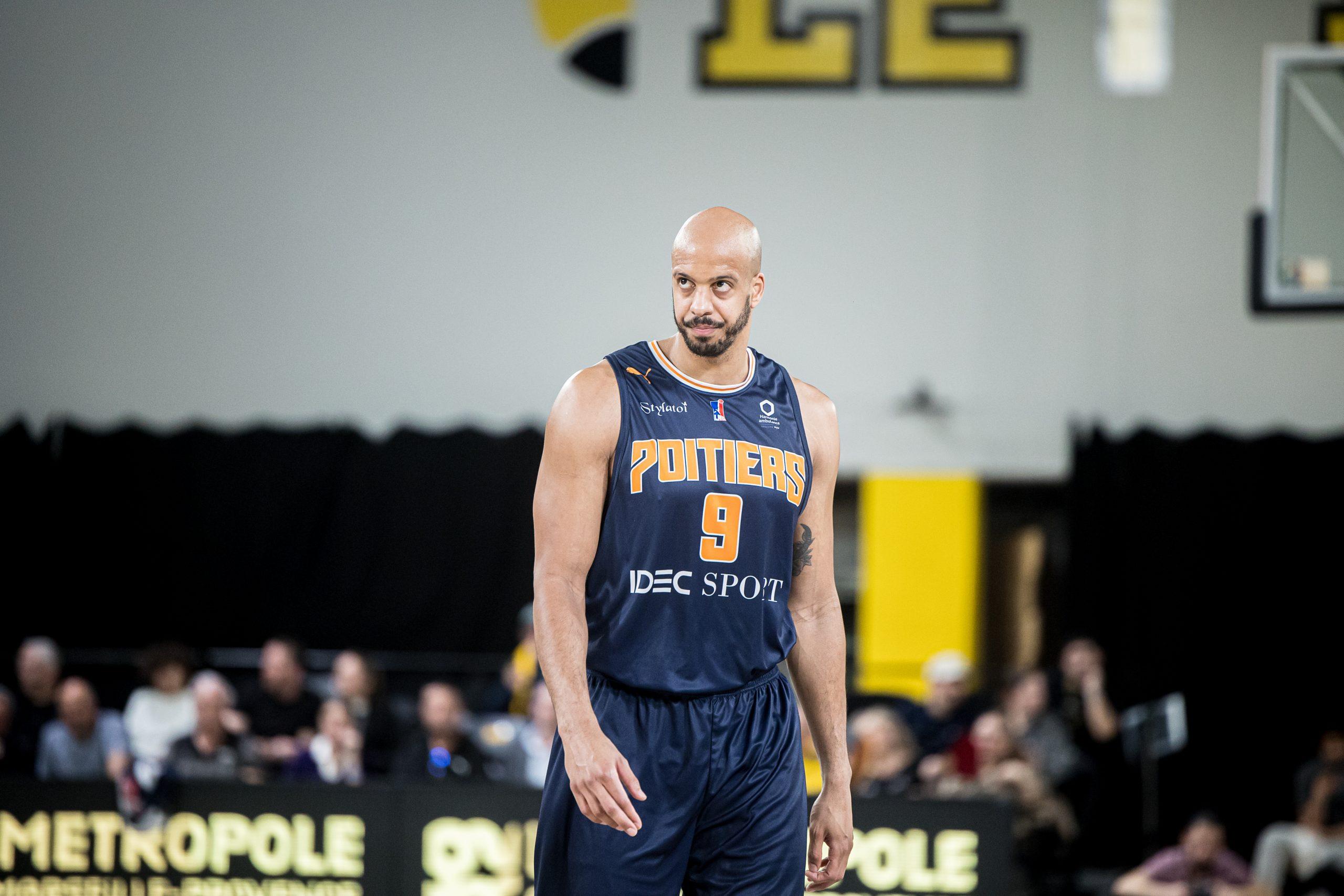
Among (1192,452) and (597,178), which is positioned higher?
(597,178)

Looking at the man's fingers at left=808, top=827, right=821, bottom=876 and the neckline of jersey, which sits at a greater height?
the neckline of jersey

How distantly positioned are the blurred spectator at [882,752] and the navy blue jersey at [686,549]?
4.09 meters

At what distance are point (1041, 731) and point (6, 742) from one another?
5.33 meters

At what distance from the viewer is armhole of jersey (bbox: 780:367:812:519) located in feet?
8.87

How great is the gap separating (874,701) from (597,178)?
4.09m

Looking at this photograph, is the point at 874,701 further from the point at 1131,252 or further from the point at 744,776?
the point at 744,776

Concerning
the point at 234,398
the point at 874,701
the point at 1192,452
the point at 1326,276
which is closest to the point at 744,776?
the point at 1326,276

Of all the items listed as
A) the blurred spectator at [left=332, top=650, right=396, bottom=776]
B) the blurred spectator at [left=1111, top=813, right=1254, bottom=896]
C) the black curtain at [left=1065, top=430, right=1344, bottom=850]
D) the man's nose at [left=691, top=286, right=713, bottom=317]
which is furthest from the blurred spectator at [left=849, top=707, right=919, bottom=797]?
the man's nose at [left=691, top=286, right=713, bottom=317]

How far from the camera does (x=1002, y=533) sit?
991cm

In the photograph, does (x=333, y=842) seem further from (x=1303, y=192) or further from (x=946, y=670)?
(x=1303, y=192)

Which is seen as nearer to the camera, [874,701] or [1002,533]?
[874,701]

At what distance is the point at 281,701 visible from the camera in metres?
7.70

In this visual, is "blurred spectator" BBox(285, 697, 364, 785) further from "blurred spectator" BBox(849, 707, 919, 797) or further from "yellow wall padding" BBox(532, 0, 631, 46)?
"yellow wall padding" BBox(532, 0, 631, 46)

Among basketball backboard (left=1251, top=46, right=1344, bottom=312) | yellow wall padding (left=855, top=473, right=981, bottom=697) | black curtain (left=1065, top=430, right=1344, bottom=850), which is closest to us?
basketball backboard (left=1251, top=46, right=1344, bottom=312)
